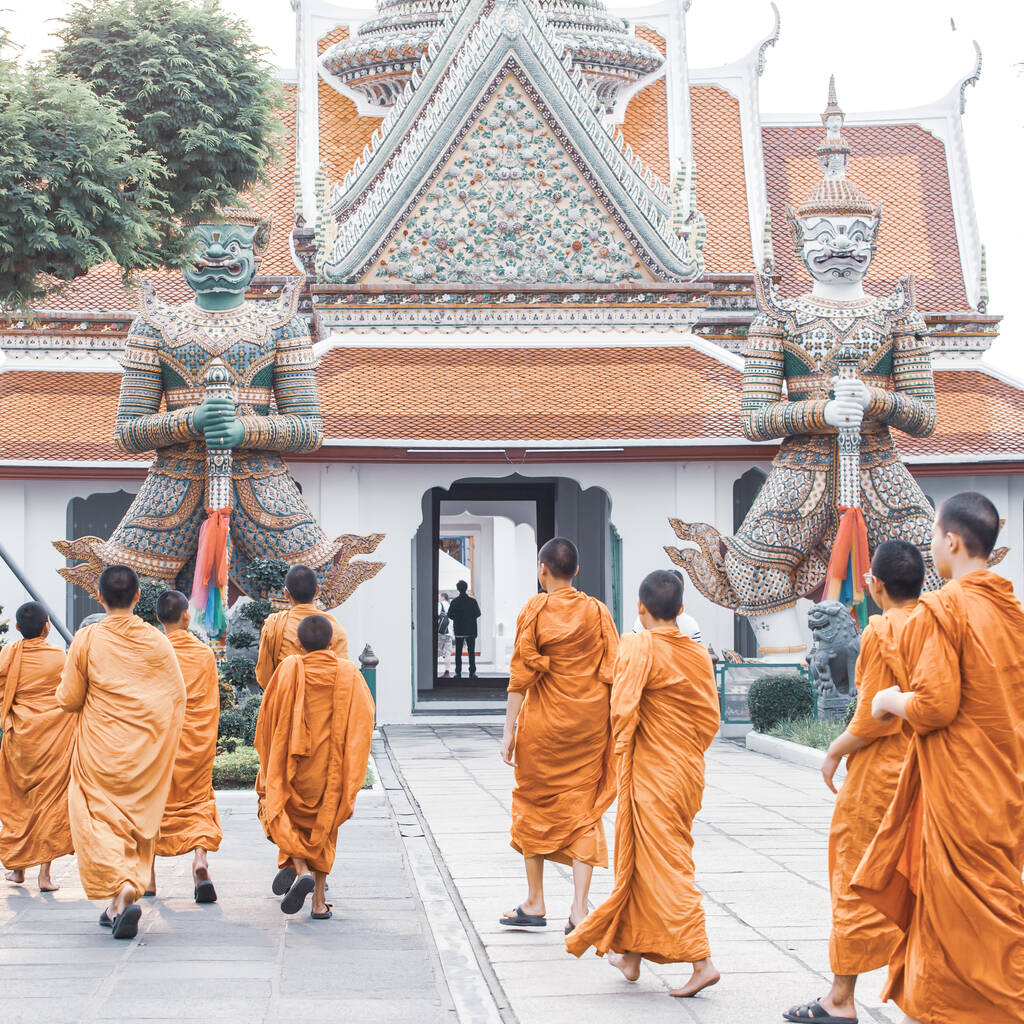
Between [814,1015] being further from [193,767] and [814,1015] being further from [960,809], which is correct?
[193,767]

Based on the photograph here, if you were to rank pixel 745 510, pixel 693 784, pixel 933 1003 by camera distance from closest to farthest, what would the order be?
pixel 933 1003
pixel 693 784
pixel 745 510

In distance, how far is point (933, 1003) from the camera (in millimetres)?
4770

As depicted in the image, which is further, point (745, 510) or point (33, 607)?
point (745, 510)

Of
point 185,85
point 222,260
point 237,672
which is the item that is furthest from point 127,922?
point 222,260

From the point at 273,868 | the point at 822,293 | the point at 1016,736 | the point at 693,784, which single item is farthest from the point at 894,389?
the point at 1016,736

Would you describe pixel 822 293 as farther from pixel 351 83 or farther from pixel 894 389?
pixel 351 83

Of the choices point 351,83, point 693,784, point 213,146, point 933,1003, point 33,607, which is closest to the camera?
point 933,1003

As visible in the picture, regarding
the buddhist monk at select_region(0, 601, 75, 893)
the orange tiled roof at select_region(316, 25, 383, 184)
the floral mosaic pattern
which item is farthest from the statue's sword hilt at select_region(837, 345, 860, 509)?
the orange tiled roof at select_region(316, 25, 383, 184)

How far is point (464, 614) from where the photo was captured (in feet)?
76.7

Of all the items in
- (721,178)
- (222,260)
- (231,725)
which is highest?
(721,178)

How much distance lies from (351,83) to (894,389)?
9326 mm

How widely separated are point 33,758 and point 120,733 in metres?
1.28

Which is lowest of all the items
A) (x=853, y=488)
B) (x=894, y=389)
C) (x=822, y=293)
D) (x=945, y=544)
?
(x=945, y=544)

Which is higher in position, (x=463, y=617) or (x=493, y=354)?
(x=493, y=354)
